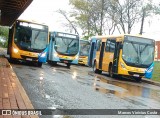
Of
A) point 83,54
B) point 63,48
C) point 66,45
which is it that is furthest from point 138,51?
point 83,54

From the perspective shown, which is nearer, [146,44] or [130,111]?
[130,111]

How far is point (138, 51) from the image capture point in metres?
23.4

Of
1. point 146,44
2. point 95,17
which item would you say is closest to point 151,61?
point 146,44

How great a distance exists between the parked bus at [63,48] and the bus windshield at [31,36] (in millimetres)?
4554

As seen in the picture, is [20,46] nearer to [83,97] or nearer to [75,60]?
[75,60]

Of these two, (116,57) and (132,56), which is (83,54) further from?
(132,56)

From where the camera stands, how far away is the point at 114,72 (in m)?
24.0

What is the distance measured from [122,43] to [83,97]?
11.5 meters

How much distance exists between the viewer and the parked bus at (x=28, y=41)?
2548cm

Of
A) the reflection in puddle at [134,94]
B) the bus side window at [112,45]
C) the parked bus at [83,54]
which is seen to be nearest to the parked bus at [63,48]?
the bus side window at [112,45]

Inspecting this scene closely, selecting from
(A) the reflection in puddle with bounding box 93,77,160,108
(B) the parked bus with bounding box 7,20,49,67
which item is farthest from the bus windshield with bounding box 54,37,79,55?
(A) the reflection in puddle with bounding box 93,77,160,108

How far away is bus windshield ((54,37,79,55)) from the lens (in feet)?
101

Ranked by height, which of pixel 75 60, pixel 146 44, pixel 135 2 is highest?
pixel 135 2

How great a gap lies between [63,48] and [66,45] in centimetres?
36
